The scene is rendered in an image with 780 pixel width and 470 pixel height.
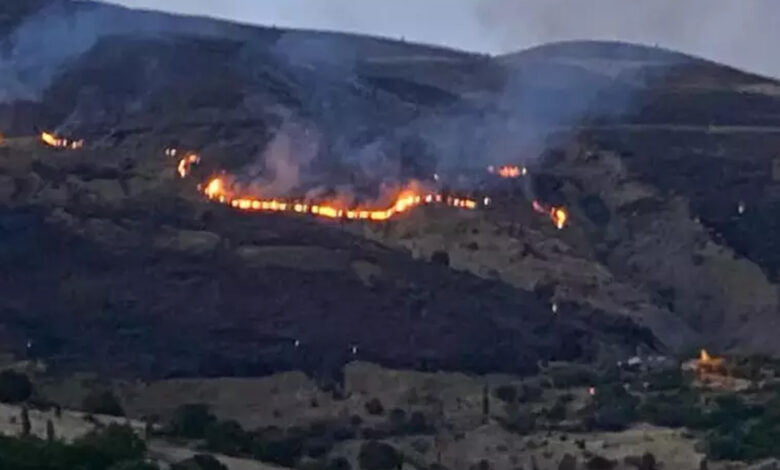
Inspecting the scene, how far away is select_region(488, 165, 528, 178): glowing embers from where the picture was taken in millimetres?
108812

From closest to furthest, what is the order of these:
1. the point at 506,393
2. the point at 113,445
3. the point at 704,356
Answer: the point at 113,445
the point at 506,393
the point at 704,356

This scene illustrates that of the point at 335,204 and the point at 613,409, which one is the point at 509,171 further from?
the point at 613,409

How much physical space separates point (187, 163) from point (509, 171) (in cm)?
1857

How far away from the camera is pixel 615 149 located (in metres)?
119

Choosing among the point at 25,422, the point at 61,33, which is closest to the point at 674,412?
the point at 25,422

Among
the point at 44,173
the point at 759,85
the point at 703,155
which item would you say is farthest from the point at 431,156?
the point at 759,85

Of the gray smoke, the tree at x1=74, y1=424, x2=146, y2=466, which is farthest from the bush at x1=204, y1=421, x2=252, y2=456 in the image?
the gray smoke

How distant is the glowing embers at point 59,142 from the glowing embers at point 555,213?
25282 mm

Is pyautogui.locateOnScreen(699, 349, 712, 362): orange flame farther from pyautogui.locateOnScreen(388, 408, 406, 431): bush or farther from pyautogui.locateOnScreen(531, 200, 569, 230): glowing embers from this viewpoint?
pyautogui.locateOnScreen(531, 200, 569, 230): glowing embers

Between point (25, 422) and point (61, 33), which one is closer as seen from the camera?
point (25, 422)

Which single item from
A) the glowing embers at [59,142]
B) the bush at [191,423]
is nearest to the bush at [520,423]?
the bush at [191,423]

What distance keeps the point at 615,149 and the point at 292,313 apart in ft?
153

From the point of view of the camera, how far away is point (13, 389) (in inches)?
1929

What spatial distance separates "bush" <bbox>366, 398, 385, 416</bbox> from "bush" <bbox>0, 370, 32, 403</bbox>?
1371 centimetres
